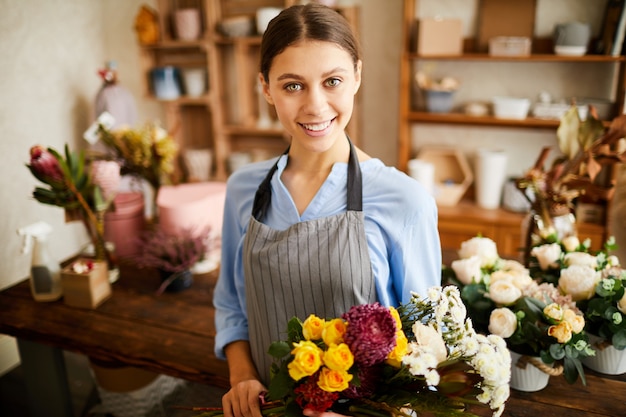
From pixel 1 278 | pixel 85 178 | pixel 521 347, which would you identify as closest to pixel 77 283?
pixel 85 178

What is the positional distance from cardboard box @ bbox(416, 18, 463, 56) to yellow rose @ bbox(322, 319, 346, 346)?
2.77 meters

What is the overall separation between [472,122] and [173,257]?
2239 millimetres

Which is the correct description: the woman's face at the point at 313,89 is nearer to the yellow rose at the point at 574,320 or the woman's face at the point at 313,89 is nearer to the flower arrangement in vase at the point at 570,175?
the yellow rose at the point at 574,320

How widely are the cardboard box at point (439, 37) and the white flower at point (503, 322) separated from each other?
2377 mm

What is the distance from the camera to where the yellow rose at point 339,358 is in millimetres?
784

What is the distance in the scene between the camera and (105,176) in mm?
1894

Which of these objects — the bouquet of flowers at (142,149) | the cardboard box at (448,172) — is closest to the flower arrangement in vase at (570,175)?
the bouquet of flowers at (142,149)

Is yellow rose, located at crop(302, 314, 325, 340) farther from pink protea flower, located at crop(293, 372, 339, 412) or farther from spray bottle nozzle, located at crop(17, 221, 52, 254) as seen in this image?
spray bottle nozzle, located at crop(17, 221, 52, 254)

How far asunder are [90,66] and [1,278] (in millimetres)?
1775

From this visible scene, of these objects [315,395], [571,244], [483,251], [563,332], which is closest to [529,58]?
[571,244]

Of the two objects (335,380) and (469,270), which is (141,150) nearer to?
(469,270)

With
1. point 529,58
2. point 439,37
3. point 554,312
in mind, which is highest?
point 439,37

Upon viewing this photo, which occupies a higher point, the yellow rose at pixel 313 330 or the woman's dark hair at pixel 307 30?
the woman's dark hair at pixel 307 30

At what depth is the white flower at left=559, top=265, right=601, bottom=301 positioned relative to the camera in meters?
1.29
